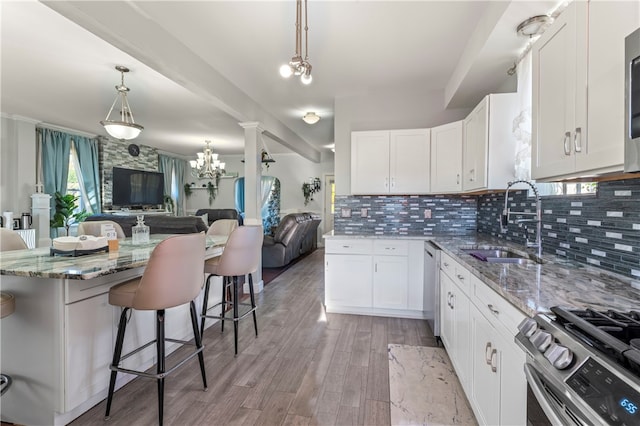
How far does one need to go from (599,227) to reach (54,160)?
7.60 metres

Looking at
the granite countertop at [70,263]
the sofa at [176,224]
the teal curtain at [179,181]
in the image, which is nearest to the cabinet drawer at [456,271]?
the granite countertop at [70,263]

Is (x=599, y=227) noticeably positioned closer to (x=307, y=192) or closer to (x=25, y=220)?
(x=25, y=220)

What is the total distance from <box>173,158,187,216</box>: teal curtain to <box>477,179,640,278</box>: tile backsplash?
8833 mm

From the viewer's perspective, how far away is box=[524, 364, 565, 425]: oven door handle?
0.81 m

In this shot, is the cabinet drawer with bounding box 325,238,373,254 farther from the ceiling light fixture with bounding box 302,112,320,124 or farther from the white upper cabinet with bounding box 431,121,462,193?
the ceiling light fixture with bounding box 302,112,320,124

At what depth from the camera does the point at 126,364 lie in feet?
6.79

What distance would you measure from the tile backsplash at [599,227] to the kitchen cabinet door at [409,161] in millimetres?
1248

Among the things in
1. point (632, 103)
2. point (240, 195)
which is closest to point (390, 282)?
point (632, 103)

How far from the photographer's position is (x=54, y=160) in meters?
5.72

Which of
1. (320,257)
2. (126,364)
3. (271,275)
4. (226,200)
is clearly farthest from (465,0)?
(226,200)

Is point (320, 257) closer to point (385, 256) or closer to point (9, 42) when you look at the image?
point (385, 256)

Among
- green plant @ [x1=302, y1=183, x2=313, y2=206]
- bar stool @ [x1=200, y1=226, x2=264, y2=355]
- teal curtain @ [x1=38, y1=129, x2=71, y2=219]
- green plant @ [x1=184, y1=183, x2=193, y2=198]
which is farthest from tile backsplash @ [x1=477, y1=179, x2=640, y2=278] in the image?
green plant @ [x1=184, y1=183, x2=193, y2=198]

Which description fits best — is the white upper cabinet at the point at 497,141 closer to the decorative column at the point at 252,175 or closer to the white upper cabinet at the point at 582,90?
the white upper cabinet at the point at 582,90

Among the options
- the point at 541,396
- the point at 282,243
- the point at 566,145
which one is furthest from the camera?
the point at 282,243
